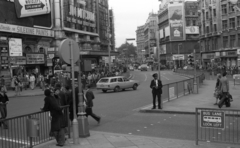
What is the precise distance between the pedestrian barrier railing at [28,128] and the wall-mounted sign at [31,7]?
27342 millimetres

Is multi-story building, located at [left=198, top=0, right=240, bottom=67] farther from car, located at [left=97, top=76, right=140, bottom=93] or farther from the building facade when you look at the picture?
the building facade

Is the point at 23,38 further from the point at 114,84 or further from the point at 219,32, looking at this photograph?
the point at 219,32

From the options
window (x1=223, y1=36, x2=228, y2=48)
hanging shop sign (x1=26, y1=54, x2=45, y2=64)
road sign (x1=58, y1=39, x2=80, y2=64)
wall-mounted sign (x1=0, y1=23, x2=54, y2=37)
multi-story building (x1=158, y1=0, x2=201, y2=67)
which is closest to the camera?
road sign (x1=58, y1=39, x2=80, y2=64)

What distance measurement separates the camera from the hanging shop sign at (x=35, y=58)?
110 ft

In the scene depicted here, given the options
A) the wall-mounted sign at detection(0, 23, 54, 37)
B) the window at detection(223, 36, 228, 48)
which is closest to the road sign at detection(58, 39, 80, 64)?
the wall-mounted sign at detection(0, 23, 54, 37)

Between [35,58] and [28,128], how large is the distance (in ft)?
94.0

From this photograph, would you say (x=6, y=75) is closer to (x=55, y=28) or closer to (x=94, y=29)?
(x=55, y=28)

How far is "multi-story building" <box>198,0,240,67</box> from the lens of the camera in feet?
181

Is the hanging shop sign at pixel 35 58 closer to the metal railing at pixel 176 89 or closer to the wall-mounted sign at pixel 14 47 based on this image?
the wall-mounted sign at pixel 14 47

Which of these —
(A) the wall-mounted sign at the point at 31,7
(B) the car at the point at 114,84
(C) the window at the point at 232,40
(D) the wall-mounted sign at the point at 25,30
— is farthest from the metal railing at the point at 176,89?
(C) the window at the point at 232,40

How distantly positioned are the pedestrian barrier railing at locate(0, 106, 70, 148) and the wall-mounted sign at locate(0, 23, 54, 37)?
80.4 ft

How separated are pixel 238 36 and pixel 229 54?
4.46 meters

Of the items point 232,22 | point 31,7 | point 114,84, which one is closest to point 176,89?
point 114,84

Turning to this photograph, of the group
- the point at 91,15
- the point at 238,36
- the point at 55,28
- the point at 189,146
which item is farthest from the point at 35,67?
the point at 238,36
